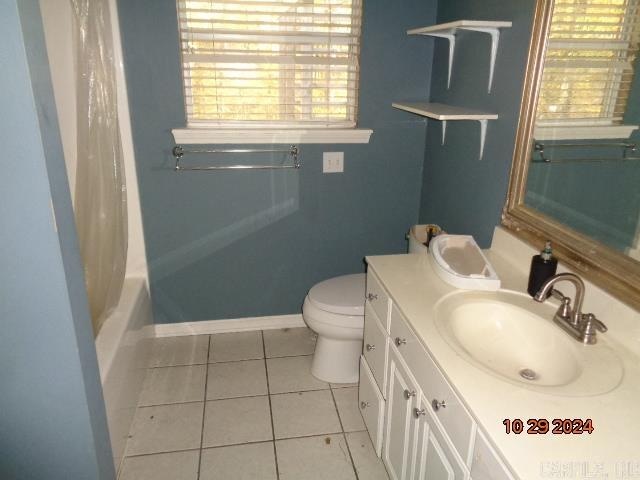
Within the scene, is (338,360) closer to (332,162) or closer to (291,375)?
(291,375)

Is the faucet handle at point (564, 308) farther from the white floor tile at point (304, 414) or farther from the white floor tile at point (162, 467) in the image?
the white floor tile at point (162, 467)

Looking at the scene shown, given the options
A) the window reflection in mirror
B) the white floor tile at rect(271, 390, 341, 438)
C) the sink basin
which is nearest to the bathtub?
the white floor tile at rect(271, 390, 341, 438)

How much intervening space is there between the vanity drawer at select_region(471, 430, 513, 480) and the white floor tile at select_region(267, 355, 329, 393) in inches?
52.6

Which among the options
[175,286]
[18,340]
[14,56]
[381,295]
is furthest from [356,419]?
[14,56]

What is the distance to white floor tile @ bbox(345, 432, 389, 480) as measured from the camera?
183 centimetres

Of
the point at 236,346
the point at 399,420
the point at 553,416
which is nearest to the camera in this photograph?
the point at 553,416

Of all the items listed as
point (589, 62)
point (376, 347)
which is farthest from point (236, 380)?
point (589, 62)

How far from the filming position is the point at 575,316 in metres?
1.27

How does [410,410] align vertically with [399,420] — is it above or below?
above

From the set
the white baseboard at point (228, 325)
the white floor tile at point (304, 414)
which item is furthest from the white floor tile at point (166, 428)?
the white baseboard at point (228, 325)

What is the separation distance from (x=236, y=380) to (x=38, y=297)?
1299 mm

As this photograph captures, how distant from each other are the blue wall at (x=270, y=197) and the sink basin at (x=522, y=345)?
1.21 m

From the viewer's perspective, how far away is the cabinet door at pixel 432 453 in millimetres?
1150

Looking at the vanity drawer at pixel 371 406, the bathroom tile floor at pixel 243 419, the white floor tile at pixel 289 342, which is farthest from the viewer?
the white floor tile at pixel 289 342
